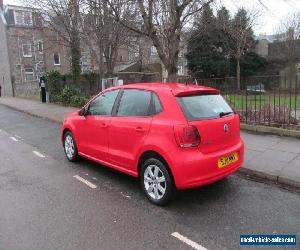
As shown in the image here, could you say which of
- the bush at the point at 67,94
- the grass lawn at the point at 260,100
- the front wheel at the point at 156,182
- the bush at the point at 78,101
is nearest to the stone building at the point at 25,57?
the bush at the point at 67,94

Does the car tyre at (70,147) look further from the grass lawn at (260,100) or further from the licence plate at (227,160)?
the grass lawn at (260,100)

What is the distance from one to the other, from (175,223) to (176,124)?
125cm

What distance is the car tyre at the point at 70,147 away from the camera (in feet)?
22.3

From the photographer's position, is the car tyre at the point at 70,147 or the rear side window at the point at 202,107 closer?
the rear side window at the point at 202,107

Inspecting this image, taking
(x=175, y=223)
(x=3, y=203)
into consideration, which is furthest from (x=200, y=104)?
(x=3, y=203)

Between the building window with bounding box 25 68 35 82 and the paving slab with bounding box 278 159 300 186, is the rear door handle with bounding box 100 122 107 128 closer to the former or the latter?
the paving slab with bounding box 278 159 300 186

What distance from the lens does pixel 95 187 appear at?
5492mm

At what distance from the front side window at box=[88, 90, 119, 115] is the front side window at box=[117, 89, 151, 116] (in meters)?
0.28

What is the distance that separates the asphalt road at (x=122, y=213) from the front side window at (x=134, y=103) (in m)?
1.22

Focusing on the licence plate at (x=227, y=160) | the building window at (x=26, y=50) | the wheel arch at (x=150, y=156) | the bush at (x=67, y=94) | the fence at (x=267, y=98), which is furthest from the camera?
the building window at (x=26, y=50)

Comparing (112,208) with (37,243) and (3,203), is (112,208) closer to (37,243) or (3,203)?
(37,243)

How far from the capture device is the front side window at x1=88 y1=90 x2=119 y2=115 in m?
5.71

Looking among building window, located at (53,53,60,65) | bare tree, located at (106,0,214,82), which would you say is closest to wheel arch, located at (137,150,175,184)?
bare tree, located at (106,0,214,82)

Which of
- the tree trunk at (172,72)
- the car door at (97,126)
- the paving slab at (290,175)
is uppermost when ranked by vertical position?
the tree trunk at (172,72)
